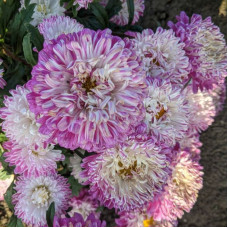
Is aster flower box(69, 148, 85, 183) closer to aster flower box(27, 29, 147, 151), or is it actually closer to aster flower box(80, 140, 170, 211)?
aster flower box(80, 140, 170, 211)

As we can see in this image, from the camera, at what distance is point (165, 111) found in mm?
931

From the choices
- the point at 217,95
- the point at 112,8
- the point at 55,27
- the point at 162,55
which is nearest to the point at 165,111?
the point at 162,55

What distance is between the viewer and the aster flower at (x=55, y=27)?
2.90 feet

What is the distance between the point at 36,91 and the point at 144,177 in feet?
1.42

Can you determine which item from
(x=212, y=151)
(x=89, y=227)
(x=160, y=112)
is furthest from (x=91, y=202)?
(x=212, y=151)

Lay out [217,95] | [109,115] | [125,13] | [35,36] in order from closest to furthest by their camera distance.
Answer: [109,115] < [35,36] < [125,13] < [217,95]

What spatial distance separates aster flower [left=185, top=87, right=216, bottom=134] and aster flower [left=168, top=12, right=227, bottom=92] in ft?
0.81

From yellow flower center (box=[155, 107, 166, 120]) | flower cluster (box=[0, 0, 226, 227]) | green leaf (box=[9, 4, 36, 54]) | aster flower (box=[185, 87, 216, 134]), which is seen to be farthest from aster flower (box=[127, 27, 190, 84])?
aster flower (box=[185, 87, 216, 134])

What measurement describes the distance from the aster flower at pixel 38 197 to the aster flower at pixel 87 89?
0.42 meters

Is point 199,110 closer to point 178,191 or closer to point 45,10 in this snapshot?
point 178,191

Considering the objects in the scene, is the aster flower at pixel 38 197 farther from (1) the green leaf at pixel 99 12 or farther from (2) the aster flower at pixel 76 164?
(1) the green leaf at pixel 99 12

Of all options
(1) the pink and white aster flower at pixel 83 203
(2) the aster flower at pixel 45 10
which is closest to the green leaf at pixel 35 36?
(2) the aster flower at pixel 45 10

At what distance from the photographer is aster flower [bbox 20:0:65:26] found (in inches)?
41.7

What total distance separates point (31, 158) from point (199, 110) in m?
0.84
